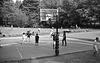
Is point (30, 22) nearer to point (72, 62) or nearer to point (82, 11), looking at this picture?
point (82, 11)

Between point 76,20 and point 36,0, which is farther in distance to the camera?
point 36,0

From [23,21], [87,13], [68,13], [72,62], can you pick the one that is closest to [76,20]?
[68,13]

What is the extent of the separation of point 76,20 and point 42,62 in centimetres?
4925

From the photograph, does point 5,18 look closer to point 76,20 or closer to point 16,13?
point 16,13

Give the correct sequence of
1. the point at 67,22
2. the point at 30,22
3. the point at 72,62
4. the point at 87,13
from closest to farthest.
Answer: the point at 72,62
the point at 87,13
the point at 67,22
the point at 30,22

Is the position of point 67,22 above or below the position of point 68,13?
below

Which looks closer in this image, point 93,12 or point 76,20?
point 93,12

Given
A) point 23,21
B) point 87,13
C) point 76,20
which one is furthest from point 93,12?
point 23,21

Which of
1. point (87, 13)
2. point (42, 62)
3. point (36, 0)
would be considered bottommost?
point (42, 62)

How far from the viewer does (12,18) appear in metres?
58.4

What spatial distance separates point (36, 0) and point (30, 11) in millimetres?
6547

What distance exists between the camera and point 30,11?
7181 cm

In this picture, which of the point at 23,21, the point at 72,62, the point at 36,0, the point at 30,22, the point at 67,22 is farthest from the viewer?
the point at 36,0

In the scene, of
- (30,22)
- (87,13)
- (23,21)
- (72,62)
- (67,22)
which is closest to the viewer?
(72,62)
